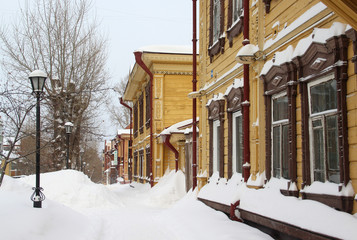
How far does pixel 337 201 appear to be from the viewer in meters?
5.28

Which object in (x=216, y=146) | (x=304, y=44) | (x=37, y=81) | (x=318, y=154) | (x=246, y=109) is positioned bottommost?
(x=318, y=154)

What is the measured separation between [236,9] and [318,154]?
4.70m

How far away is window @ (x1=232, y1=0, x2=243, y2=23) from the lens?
31.1ft

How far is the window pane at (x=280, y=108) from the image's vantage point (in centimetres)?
714

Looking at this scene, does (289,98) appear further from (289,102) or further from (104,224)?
(104,224)

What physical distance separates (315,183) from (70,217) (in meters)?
5.92

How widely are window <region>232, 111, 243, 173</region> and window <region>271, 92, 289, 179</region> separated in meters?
1.85

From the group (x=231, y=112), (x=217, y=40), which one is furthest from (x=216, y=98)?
(x=217, y=40)

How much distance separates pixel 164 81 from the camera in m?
21.9

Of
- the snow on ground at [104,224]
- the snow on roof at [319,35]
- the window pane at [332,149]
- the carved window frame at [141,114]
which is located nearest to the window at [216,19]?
the snow on ground at [104,224]

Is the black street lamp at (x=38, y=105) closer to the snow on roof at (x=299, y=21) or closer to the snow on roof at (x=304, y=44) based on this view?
the snow on roof at (x=304, y=44)

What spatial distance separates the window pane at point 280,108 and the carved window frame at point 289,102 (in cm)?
11

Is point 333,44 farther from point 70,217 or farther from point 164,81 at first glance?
point 164,81

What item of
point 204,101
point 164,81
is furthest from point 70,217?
point 164,81
